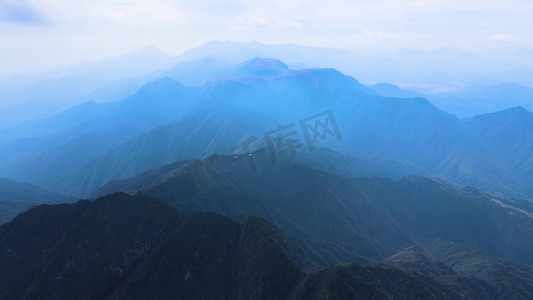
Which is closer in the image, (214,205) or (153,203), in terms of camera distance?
(153,203)

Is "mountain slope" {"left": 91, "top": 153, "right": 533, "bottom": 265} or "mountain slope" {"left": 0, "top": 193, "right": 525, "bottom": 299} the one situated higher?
"mountain slope" {"left": 0, "top": 193, "right": 525, "bottom": 299}

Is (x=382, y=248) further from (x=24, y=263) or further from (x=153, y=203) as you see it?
(x=24, y=263)

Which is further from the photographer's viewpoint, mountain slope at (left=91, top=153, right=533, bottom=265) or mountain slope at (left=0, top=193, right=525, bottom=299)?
mountain slope at (left=91, top=153, right=533, bottom=265)

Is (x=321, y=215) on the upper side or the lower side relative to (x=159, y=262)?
lower

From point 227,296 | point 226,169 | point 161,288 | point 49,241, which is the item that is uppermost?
point 49,241

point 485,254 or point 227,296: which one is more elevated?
point 227,296

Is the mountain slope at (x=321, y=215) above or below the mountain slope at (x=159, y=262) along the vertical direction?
below

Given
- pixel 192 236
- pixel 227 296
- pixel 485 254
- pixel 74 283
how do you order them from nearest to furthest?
pixel 74 283
pixel 227 296
pixel 192 236
pixel 485 254

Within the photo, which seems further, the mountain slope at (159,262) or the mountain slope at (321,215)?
the mountain slope at (321,215)

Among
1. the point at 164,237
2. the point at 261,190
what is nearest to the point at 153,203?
the point at 164,237

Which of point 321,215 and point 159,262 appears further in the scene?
point 321,215

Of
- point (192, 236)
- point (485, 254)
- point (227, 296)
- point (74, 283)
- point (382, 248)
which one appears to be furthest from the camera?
point (382, 248)
